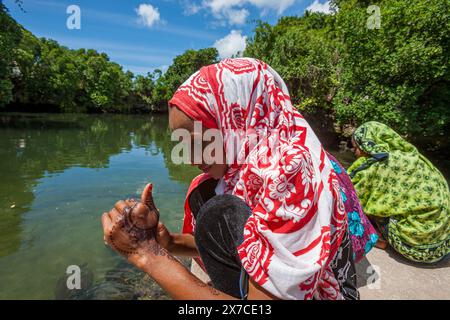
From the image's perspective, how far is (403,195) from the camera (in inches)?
92.4

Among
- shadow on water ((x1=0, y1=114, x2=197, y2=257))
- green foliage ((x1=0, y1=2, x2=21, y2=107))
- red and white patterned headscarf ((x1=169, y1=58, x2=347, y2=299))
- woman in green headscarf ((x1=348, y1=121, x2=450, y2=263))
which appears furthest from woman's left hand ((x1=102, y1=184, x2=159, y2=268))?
green foliage ((x1=0, y1=2, x2=21, y2=107))

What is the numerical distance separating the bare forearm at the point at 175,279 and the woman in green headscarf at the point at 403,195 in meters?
1.90

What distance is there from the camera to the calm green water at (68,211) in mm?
3066

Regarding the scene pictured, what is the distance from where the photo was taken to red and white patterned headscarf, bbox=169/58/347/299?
37.1 inches

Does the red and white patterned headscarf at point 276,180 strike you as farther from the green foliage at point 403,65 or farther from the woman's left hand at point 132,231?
the green foliage at point 403,65

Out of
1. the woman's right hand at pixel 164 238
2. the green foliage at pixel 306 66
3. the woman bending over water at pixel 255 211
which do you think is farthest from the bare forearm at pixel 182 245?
the green foliage at pixel 306 66

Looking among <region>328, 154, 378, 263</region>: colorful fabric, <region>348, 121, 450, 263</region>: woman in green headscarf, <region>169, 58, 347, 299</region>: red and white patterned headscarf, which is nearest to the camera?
<region>169, 58, 347, 299</region>: red and white patterned headscarf

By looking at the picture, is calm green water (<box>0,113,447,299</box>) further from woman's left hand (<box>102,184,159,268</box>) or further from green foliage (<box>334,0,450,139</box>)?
green foliage (<box>334,0,450,139</box>)

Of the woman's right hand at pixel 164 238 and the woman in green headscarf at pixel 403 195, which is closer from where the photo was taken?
the woman's right hand at pixel 164 238

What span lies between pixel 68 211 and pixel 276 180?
16.6 ft

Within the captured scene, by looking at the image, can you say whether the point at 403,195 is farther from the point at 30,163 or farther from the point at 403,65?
the point at 30,163

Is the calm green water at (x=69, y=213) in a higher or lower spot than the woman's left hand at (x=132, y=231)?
lower

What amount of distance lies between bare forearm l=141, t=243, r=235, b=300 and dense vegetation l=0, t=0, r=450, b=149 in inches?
336

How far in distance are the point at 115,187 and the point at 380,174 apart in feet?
18.4
